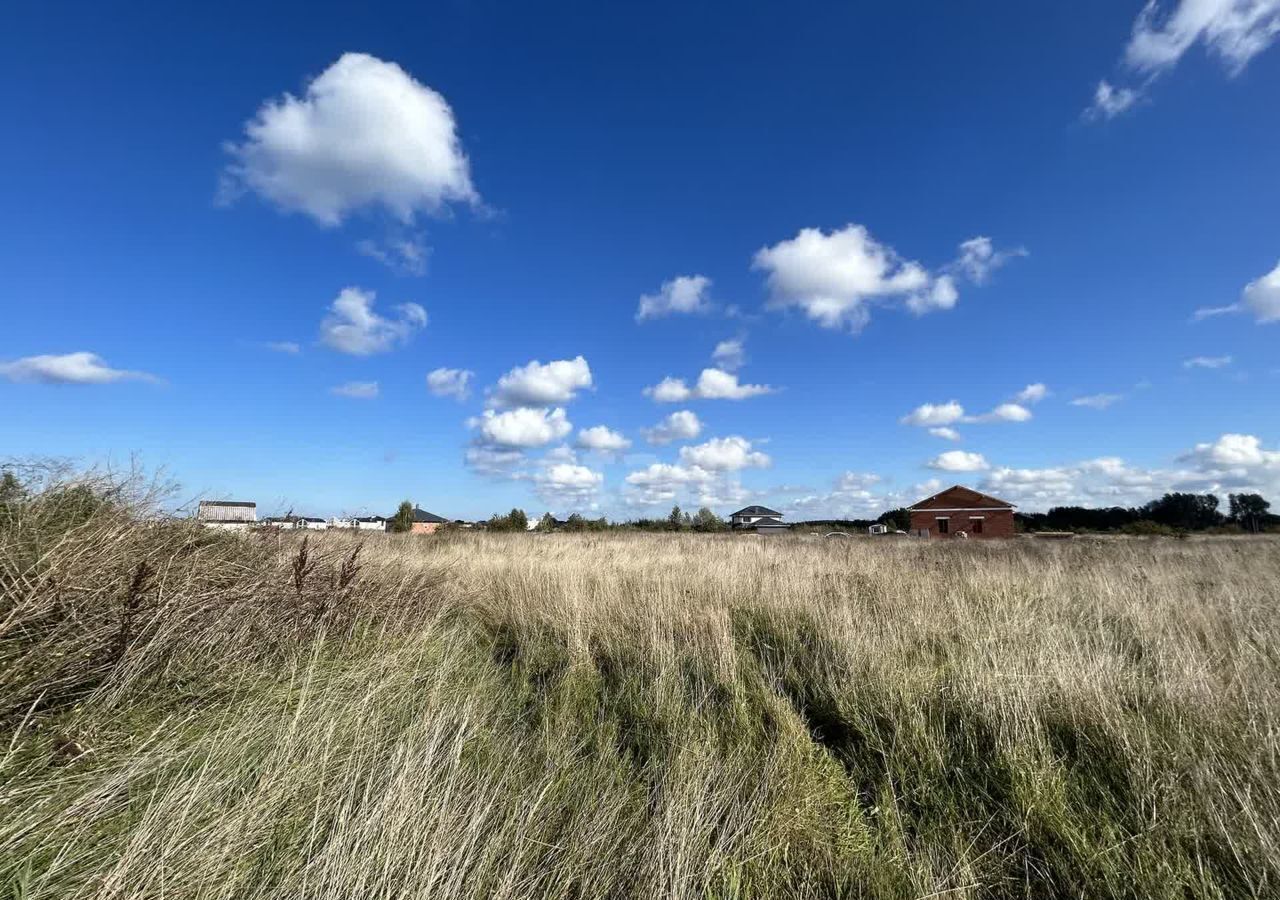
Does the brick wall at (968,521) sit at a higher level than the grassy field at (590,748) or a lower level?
higher

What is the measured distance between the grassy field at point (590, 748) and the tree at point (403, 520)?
22535 millimetres

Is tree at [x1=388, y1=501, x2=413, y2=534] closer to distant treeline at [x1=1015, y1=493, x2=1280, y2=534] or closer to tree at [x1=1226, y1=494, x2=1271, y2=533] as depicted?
distant treeline at [x1=1015, y1=493, x2=1280, y2=534]

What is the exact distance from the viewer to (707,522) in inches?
1630

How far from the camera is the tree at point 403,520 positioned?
27641 millimetres

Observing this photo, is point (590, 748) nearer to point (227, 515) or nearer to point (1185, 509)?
point (227, 515)

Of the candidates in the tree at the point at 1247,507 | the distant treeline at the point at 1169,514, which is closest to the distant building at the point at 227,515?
the distant treeline at the point at 1169,514

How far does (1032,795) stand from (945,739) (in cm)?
76

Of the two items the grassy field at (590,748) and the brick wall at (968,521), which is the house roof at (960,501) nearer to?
the brick wall at (968,521)

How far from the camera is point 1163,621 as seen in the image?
6047 millimetres

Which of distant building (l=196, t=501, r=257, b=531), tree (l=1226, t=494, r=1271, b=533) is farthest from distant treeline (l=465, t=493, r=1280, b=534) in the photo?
distant building (l=196, t=501, r=257, b=531)

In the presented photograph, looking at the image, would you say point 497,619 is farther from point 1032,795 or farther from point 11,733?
point 1032,795

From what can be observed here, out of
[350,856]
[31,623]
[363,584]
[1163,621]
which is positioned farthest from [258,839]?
[1163,621]

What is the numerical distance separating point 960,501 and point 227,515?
2157 inches

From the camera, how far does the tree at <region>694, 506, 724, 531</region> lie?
3892 cm
